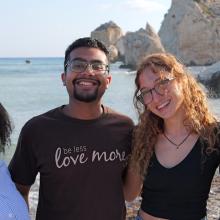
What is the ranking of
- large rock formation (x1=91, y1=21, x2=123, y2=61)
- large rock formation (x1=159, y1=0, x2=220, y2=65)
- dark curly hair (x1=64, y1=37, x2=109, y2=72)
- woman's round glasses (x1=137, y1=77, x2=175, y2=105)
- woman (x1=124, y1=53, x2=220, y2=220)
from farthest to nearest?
large rock formation (x1=91, y1=21, x2=123, y2=61), large rock formation (x1=159, y1=0, x2=220, y2=65), dark curly hair (x1=64, y1=37, x2=109, y2=72), woman's round glasses (x1=137, y1=77, x2=175, y2=105), woman (x1=124, y1=53, x2=220, y2=220)

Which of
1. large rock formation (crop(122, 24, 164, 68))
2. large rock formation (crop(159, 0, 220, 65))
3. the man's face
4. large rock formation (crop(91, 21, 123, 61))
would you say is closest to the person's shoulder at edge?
the man's face

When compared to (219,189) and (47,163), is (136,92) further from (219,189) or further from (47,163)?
(219,189)

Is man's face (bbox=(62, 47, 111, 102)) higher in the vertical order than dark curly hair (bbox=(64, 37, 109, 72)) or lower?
lower

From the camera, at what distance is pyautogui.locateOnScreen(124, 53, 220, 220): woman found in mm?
3590

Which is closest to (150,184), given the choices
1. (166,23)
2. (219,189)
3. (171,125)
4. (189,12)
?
(171,125)

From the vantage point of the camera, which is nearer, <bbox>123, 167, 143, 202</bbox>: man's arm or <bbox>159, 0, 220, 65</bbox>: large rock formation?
<bbox>123, 167, 143, 202</bbox>: man's arm

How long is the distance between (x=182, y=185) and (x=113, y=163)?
0.61m

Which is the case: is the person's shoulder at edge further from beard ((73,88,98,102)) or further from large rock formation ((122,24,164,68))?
large rock formation ((122,24,164,68))

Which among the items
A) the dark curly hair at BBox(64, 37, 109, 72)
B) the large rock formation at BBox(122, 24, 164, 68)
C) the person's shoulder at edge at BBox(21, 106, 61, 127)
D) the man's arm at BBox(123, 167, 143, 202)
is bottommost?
the large rock formation at BBox(122, 24, 164, 68)

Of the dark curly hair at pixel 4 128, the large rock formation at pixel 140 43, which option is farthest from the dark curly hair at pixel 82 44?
the large rock formation at pixel 140 43

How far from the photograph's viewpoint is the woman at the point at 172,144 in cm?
359

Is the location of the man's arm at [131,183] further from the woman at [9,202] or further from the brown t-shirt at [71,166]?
the woman at [9,202]

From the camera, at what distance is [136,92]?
4023 millimetres

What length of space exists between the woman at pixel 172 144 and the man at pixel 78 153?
24 cm
